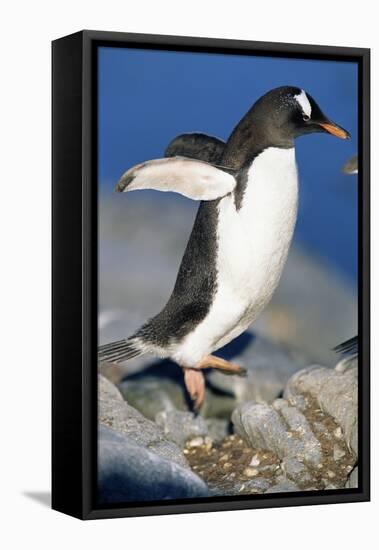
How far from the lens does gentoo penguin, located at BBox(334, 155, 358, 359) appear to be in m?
6.26

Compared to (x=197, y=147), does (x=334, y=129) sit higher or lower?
higher

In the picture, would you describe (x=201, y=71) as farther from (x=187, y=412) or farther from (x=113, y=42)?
(x=187, y=412)

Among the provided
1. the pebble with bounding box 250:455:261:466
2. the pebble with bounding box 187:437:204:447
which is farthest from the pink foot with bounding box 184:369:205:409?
the pebble with bounding box 250:455:261:466

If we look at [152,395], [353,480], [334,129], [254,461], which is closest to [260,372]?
→ [254,461]

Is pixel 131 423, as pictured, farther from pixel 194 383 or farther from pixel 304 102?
pixel 304 102

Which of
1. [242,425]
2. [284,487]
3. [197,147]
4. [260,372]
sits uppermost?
[197,147]

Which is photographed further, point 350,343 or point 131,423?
point 350,343

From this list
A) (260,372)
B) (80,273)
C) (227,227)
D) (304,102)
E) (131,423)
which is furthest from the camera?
(260,372)

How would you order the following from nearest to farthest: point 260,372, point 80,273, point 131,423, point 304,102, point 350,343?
point 80,273, point 131,423, point 304,102, point 260,372, point 350,343

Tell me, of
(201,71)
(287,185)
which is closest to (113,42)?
(201,71)

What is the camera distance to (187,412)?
6051 mm

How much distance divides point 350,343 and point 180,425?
79 centimetres

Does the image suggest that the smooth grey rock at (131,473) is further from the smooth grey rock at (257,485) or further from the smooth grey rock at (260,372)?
the smooth grey rock at (260,372)

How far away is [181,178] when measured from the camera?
5.88m
